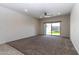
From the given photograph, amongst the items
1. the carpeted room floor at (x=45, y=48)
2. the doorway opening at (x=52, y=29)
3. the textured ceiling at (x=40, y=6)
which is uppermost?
the textured ceiling at (x=40, y=6)

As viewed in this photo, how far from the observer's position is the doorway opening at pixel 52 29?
10.1 meters

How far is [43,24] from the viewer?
11.3 m

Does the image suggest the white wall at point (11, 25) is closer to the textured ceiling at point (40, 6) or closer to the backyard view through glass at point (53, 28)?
the textured ceiling at point (40, 6)

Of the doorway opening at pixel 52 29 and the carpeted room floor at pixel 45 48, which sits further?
the doorway opening at pixel 52 29

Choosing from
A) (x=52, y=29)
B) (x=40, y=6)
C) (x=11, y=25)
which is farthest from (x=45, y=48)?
(x=52, y=29)

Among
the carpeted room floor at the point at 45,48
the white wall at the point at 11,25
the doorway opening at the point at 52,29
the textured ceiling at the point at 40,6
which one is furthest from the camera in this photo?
the doorway opening at the point at 52,29

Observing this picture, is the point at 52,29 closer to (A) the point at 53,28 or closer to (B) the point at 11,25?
(A) the point at 53,28

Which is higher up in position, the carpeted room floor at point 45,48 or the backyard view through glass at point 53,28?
the backyard view through glass at point 53,28

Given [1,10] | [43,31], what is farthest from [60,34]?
[1,10]

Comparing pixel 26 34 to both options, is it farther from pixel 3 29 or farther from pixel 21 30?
pixel 3 29

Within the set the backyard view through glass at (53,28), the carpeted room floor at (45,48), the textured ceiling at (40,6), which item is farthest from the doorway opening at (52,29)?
the carpeted room floor at (45,48)

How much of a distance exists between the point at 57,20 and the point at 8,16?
5.80m

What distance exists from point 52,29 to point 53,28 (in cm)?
17

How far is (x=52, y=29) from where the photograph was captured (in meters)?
10.6
